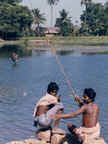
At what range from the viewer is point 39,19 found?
95.4 meters

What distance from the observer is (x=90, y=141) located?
7352 millimetres

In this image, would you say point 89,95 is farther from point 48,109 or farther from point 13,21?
point 13,21

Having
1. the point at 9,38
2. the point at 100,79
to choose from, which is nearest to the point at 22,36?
the point at 9,38

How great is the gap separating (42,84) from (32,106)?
6.91m

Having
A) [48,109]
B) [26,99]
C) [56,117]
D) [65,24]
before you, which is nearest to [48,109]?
[48,109]

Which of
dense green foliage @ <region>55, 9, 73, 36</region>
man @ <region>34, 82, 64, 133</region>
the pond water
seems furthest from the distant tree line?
man @ <region>34, 82, 64, 133</region>

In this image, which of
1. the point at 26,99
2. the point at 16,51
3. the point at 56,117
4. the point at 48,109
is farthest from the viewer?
the point at 16,51

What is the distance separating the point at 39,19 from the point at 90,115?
293ft

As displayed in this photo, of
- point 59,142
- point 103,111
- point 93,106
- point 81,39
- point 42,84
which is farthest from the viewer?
point 81,39

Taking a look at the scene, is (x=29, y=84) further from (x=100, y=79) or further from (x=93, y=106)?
(x=93, y=106)

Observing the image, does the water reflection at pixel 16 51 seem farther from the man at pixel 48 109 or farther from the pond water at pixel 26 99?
the man at pixel 48 109

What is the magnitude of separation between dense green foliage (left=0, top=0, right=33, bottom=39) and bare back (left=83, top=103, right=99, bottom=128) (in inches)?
3148

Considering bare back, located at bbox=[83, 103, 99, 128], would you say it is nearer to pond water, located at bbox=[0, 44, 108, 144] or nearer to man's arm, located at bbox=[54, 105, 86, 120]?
man's arm, located at bbox=[54, 105, 86, 120]

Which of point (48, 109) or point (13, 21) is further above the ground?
point (48, 109)
